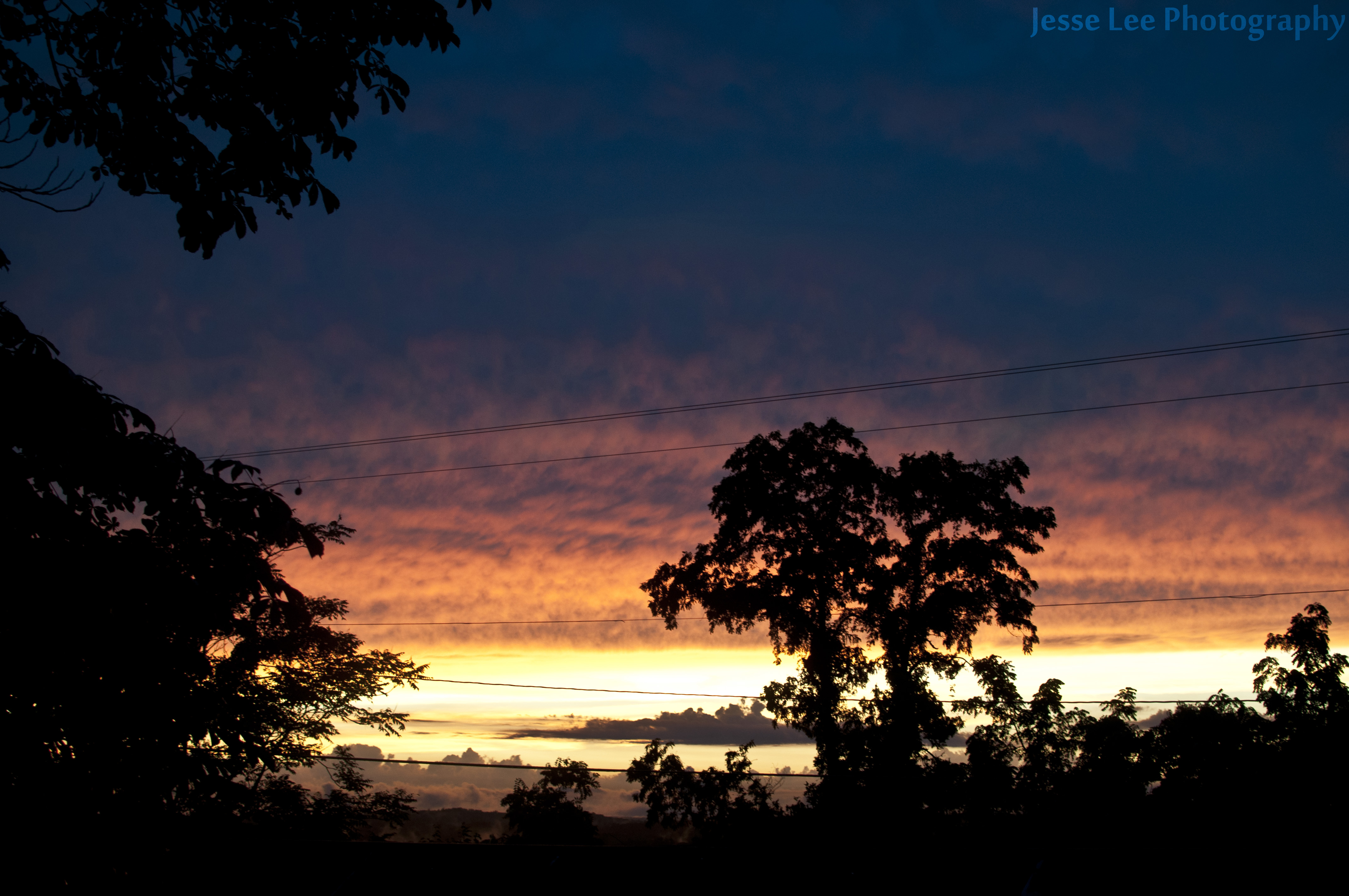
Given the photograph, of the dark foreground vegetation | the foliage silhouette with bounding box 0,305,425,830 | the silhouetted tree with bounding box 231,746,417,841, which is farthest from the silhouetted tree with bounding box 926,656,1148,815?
the foliage silhouette with bounding box 0,305,425,830

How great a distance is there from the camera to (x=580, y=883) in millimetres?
20188

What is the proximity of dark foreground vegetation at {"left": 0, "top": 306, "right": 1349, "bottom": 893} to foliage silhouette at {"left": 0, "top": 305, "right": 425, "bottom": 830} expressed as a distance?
16 mm

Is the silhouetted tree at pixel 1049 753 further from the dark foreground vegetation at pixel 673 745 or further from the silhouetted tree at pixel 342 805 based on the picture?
the silhouetted tree at pixel 342 805

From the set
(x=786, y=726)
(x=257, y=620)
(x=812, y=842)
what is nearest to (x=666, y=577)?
(x=786, y=726)

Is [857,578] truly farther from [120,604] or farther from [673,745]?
[120,604]

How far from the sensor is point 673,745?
30031 mm

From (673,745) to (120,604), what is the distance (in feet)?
89.2

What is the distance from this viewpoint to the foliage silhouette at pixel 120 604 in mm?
4223

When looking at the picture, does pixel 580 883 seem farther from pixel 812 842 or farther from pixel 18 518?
pixel 18 518

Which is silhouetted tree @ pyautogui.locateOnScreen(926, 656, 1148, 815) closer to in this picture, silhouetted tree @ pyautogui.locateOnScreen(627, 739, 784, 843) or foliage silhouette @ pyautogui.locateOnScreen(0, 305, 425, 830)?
silhouetted tree @ pyautogui.locateOnScreen(627, 739, 784, 843)

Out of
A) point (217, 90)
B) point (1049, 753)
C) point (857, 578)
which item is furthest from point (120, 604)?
point (1049, 753)

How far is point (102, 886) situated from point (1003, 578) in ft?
85.6

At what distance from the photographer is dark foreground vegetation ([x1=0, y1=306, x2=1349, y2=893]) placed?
173 inches

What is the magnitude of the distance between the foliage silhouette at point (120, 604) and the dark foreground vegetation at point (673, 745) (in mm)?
16
